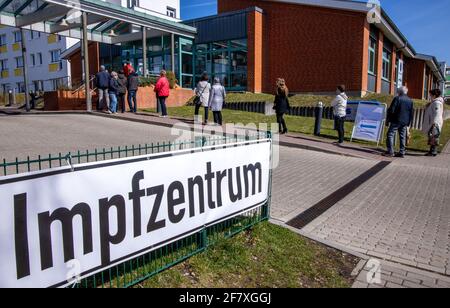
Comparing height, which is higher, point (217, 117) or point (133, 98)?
point (133, 98)

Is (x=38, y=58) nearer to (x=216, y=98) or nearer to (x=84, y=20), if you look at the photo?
(x=84, y=20)

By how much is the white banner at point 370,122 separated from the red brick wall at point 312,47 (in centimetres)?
999

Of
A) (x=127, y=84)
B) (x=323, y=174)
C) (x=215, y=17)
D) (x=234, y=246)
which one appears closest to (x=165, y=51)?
(x=215, y=17)

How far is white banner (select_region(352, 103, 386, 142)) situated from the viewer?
1145cm

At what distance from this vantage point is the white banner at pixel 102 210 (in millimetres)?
2242

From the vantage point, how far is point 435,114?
1040 cm

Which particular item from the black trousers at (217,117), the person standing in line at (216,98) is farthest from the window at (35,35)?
the black trousers at (217,117)

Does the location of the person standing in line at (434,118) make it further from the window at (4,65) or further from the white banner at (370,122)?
the window at (4,65)

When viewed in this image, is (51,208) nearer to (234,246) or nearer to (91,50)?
(234,246)

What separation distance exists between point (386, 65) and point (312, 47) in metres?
8.58

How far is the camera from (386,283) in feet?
11.1

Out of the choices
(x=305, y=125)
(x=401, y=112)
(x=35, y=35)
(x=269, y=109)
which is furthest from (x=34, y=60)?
(x=401, y=112)

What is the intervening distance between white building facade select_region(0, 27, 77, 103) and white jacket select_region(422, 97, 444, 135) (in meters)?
37.7

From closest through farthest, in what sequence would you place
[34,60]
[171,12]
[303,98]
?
[303,98]
[34,60]
[171,12]
